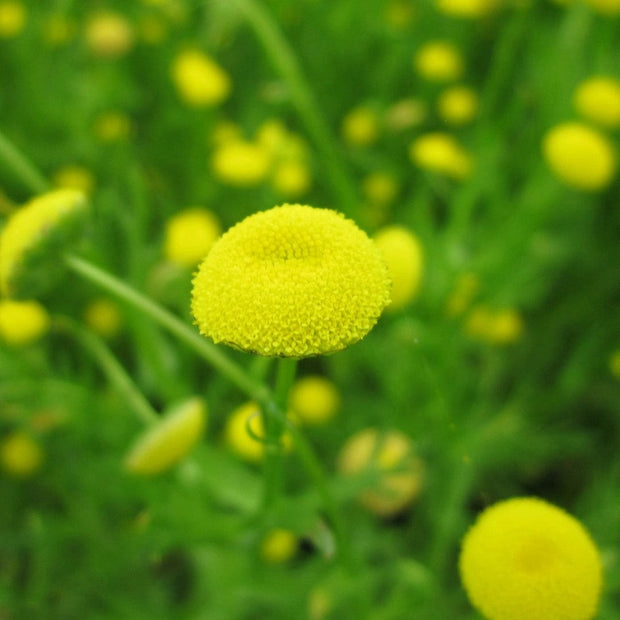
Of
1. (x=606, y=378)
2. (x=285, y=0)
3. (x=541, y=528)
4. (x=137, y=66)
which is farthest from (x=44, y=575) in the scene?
(x=285, y=0)

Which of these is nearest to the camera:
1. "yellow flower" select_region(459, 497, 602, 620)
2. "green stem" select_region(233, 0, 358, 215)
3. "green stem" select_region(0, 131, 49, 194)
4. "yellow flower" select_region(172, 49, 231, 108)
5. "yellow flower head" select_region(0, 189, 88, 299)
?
"yellow flower" select_region(459, 497, 602, 620)

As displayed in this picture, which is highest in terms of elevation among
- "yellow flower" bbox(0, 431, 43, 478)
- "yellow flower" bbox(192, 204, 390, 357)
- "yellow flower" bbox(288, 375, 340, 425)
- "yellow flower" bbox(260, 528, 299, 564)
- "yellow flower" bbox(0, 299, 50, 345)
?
"yellow flower" bbox(192, 204, 390, 357)

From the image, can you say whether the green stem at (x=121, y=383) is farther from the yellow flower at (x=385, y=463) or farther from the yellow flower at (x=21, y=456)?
the yellow flower at (x=385, y=463)

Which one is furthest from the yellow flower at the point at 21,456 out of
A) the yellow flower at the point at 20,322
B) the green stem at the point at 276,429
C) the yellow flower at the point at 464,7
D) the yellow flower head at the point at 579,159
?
the yellow flower at the point at 464,7

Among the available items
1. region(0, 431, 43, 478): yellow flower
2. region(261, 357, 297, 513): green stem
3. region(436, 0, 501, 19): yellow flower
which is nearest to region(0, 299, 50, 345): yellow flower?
region(0, 431, 43, 478): yellow flower

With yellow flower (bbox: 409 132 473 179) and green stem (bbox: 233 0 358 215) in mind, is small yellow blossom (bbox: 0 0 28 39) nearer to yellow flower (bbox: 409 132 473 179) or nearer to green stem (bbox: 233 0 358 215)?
green stem (bbox: 233 0 358 215)

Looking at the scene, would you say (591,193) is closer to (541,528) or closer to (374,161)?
(374,161)

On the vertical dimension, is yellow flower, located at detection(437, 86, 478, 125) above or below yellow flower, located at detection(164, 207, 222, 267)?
above
